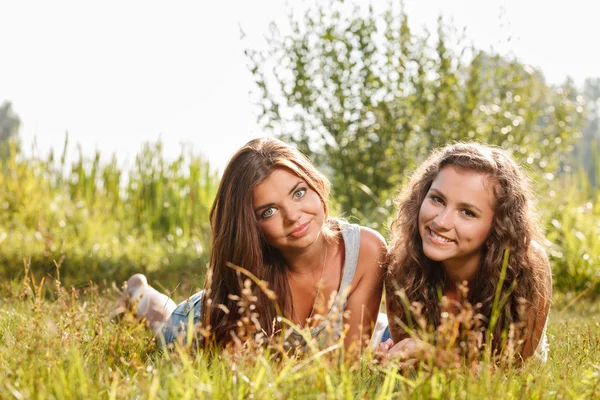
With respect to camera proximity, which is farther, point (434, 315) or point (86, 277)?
point (86, 277)

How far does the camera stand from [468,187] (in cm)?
320

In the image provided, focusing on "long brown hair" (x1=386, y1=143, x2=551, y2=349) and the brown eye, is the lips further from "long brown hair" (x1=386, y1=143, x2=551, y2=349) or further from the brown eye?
"long brown hair" (x1=386, y1=143, x2=551, y2=349)

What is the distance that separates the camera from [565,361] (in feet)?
8.96

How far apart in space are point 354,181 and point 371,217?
0.47m

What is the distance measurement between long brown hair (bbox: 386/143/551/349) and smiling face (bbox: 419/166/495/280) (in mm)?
50

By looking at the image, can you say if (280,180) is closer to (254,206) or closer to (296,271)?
(254,206)

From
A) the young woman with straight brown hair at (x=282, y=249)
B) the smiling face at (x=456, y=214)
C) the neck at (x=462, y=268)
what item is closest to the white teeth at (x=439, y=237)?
the smiling face at (x=456, y=214)

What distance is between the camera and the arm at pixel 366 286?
140 inches

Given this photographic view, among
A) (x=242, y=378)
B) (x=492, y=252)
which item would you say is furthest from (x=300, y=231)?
(x=242, y=378)

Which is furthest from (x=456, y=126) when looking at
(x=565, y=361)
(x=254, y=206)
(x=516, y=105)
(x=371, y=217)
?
(x=565, y=361)

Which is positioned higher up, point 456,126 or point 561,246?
point 456,126

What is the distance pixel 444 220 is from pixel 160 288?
11.6 feet

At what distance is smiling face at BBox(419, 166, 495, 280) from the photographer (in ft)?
10.4

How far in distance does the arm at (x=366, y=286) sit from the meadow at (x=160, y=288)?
65 centimetres
